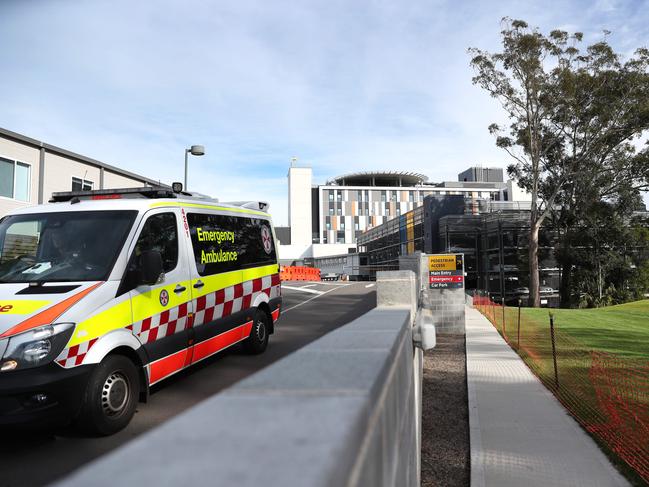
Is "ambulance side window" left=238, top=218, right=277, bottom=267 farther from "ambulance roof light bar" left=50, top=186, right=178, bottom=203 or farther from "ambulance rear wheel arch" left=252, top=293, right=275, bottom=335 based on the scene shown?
"ambulance roof light bar" left=50, top=186, right=178, bottom=203

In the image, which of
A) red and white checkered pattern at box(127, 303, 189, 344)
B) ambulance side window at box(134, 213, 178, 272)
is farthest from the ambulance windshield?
red and white checkered pattern at box(127, 303, 189, 344)

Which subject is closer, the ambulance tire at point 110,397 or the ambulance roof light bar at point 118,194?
the ambulance tire at point 110,397

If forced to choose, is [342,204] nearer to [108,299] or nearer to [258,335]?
[258,335]

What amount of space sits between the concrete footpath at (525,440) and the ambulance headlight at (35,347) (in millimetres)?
3718

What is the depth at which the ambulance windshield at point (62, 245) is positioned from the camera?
4.83 m

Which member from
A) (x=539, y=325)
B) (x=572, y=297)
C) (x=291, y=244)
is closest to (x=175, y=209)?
(x=539, y=325)

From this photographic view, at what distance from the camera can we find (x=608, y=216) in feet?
96.0

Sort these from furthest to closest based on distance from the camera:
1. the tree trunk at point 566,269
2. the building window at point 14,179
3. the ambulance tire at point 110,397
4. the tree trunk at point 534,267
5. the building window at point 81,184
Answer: the tree trunk at point 566,269 < the tree trunk at point 534,267 < the building window at point 81,184 < the building window at point 14,179 < the ambulance tire at point 110,397

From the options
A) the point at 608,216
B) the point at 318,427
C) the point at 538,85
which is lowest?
the point at 318,427

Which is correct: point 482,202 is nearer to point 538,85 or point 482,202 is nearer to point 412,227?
point 412,227

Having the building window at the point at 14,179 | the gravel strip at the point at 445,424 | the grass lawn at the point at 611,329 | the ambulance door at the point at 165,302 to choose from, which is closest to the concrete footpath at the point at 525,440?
the gravel strip at the point at 445,424

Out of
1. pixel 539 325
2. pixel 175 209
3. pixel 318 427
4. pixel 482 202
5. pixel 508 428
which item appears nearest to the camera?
pixel 318 427

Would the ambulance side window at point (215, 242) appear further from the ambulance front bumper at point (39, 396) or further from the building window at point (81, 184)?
the building window at point (81, 184)

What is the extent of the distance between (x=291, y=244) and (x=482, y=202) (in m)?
56.9
